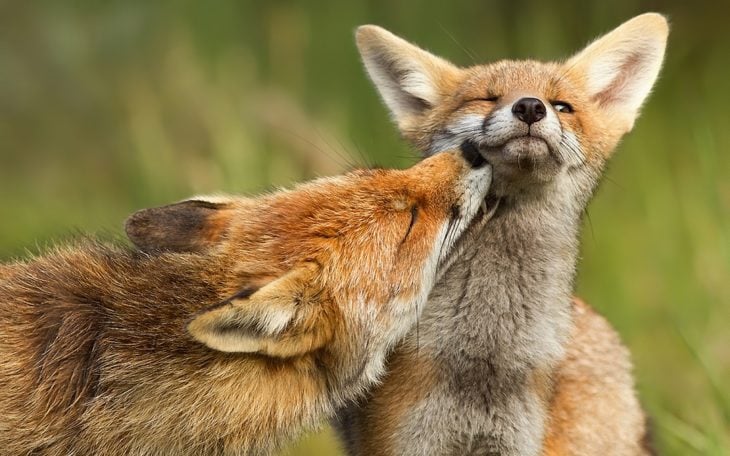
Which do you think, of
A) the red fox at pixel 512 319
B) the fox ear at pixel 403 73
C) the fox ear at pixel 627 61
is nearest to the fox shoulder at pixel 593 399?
the red fox at pixel 512 319

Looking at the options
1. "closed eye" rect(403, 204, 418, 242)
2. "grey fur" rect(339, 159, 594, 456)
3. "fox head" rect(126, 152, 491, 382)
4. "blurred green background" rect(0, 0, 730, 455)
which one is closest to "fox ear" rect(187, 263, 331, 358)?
"fox head" rect(126, 152, 491, 382)

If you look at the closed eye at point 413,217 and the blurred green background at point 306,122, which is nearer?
the closed eye at point 413,217

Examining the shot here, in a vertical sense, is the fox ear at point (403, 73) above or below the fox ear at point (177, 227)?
above

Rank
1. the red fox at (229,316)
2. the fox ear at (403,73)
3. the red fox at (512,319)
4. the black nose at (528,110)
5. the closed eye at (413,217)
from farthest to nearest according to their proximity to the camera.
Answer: the fox ear at (403,73), the red fox at (512,319), the black nose at (528,110), the closed eye at (413,217), the red fox at (229,316)

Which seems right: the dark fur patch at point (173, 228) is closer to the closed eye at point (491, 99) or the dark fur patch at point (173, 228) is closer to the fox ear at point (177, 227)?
the fox ear at point (177, 227)

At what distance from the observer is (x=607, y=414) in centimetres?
560

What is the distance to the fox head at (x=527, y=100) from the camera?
197 inches

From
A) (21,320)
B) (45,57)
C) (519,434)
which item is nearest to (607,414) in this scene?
(519,434)

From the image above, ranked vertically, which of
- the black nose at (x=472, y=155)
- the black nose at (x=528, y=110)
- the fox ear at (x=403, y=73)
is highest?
the fox ear at (x=403, y=73)

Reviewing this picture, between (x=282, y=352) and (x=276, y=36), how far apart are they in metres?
6.60

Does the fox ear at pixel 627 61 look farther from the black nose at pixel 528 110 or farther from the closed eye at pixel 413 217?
the closed eye at pixel 413 217

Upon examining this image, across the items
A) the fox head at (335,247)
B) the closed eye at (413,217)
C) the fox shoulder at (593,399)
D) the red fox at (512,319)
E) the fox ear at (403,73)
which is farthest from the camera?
the fox ear at (403,73)

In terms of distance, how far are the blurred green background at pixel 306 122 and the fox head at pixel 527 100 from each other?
643mm

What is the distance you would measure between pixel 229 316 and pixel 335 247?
68cm
